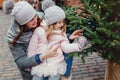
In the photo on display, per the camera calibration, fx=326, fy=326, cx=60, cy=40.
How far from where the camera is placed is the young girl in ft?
11.9

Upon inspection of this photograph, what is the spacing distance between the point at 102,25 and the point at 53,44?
0.83m

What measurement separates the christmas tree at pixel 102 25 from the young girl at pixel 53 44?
20.9 inches

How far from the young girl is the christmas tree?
53cm

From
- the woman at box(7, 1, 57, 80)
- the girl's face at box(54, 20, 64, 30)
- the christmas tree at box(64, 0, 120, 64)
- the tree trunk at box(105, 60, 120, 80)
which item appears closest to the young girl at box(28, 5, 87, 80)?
the girl's face at box(54, 20, 64, 30)

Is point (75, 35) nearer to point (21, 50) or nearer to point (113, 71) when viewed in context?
point (21, 50)

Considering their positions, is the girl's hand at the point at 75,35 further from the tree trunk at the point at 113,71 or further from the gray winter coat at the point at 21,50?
the tree trunk at the point at 113,71

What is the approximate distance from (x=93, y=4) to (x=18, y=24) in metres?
1.47

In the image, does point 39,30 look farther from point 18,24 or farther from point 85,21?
point 85,21

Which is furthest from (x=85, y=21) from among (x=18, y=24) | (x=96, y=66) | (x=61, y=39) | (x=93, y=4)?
(x=96, y=66)

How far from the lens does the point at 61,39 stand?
3738 mm

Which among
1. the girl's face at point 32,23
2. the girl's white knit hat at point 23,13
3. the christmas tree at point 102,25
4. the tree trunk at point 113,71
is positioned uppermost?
the girl's white knit hat at point 23,13

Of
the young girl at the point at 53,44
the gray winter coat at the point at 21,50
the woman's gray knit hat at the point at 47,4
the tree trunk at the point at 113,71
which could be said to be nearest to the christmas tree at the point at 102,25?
the tree trunk at the point at 113,71

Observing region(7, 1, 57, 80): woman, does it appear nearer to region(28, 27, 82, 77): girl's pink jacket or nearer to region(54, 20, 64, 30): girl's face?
region(28, 27, 82, 77): girl's pink jacket

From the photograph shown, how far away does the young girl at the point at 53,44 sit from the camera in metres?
3.62
